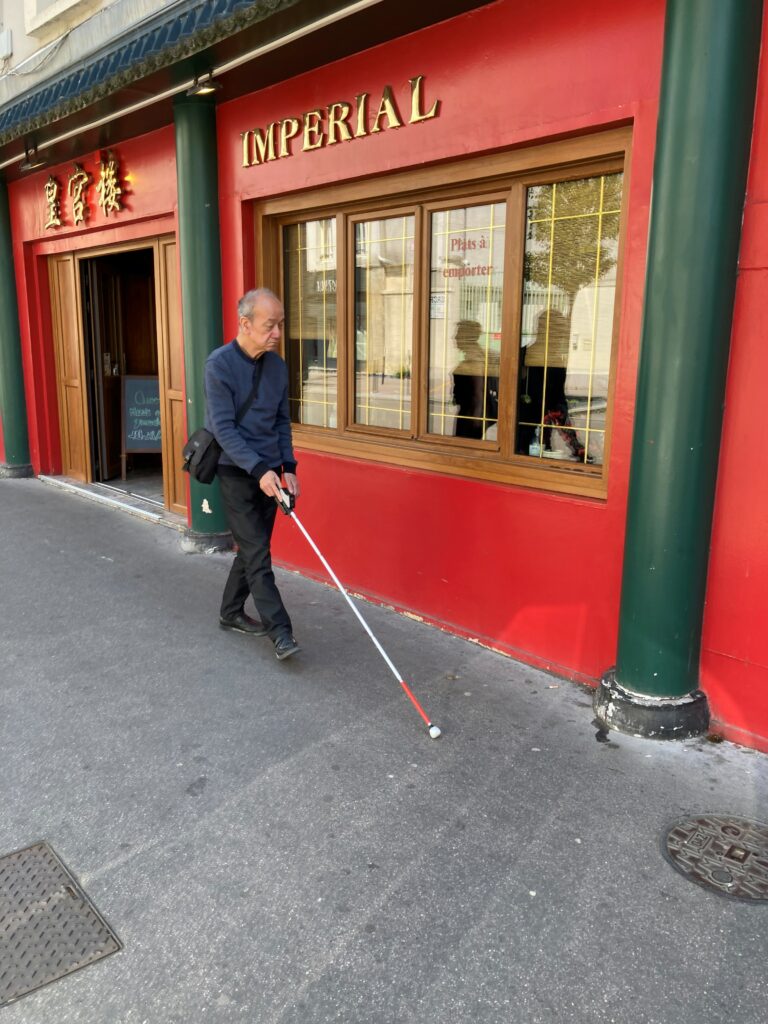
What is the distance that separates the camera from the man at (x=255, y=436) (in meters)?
4.16

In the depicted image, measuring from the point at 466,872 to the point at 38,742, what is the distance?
2020 millimetres

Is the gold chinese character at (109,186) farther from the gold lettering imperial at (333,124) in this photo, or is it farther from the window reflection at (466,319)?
the window reflection at (466,319)

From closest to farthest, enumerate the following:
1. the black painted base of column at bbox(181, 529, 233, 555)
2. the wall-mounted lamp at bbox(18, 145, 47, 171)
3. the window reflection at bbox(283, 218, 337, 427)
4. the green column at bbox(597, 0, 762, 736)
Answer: the green column at bbox(597, 0, 762, 736), the window reflection at bbox(283, 218, 337, 427), the black painted base of column at bbox(181, 529, 233, 555), the wall-mounted lamp at bbox(18, 145, 47, 171)

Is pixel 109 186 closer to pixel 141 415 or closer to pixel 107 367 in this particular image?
pixel 107 367

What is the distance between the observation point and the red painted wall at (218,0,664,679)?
3.62 metres

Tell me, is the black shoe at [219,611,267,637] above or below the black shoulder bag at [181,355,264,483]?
below

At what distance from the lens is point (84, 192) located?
308 inches

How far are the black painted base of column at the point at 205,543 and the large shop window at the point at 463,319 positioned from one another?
4.07 ft

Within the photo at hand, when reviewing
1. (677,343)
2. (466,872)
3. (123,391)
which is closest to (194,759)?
(466,872)

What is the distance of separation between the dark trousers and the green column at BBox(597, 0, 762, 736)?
1.78m

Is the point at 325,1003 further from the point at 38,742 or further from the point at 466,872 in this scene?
the point at 38,742

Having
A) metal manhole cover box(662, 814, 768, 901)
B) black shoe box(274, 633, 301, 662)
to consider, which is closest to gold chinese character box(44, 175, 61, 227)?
black shoe box(274, 633, 301, 662)

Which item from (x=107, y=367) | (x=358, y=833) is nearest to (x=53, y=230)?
(x=107, y=367)

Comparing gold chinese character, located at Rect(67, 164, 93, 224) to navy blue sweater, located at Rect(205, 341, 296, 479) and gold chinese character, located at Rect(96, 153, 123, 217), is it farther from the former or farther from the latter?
navy blue sweater, located at Rect(205, 341, 296, 479)
